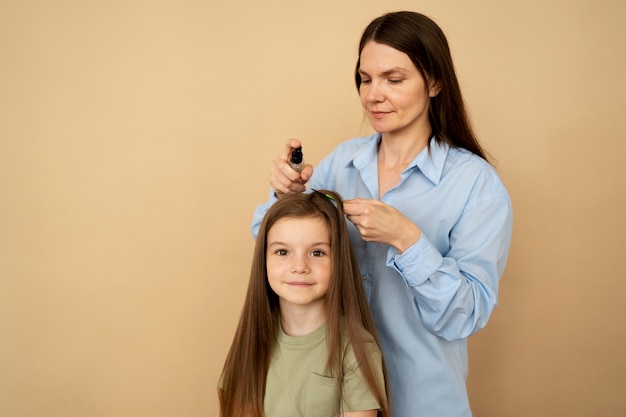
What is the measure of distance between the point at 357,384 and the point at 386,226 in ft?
1.24

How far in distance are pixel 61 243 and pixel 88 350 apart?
40 cm

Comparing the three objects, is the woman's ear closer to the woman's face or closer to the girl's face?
the woman's face

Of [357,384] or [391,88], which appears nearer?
[357,384]

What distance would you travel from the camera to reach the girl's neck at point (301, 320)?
1.60m

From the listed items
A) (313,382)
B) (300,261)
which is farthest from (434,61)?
(313,382)

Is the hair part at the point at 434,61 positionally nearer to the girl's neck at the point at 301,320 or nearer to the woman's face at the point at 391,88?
the woman's face at the point at 391,88

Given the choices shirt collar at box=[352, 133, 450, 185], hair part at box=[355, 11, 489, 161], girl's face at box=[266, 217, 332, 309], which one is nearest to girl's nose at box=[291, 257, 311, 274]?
girl's face at box=[266, 217, 332, 309]

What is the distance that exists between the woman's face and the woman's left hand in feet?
0.98

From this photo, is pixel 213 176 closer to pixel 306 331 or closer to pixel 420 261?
pixel 306 331

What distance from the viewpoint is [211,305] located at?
2490 mm

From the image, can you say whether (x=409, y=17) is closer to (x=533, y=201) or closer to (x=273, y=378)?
(x=273, y=378)

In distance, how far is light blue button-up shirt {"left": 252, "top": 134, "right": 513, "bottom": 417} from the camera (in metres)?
1.46

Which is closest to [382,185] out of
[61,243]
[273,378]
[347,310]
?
[347,310]

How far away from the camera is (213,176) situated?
2406 millimetres
